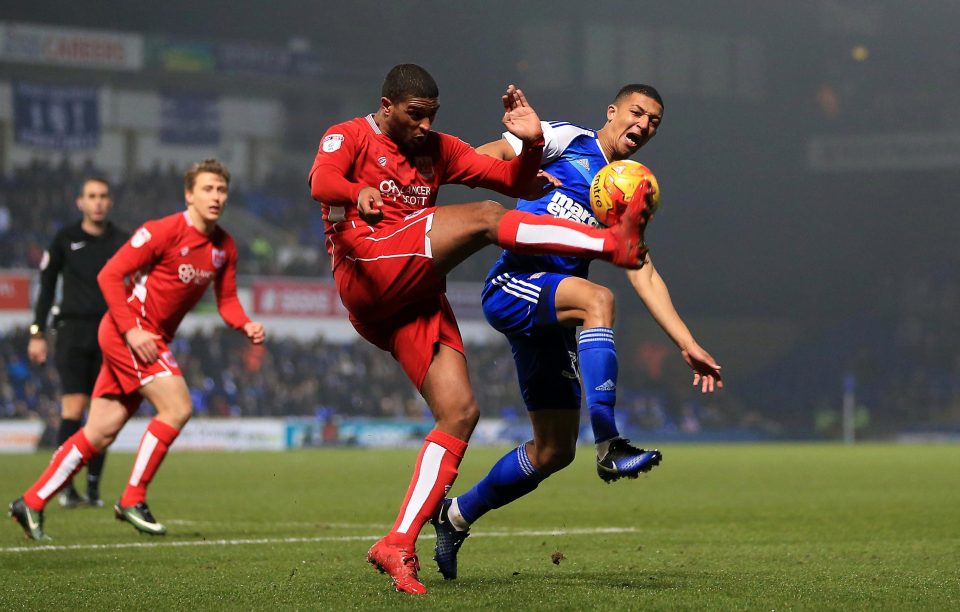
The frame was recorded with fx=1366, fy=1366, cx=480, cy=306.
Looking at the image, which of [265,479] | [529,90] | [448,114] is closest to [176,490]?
[265,479]

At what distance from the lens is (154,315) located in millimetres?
8484

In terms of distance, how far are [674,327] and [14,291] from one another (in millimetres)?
27770

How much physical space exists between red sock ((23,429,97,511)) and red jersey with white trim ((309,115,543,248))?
3249 mm

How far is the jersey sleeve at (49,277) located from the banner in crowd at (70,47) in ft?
98.7

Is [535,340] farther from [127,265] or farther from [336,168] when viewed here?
[127,265]

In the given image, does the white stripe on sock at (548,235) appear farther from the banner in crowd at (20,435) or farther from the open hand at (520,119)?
the banner in crowd at (20,435)

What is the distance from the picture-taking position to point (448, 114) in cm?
4222

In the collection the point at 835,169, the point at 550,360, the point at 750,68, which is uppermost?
the point at 750,68

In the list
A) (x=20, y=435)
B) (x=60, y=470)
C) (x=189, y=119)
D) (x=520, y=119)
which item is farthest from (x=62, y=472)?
(x=189, y=119)

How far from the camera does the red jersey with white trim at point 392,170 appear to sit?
17.4 ft

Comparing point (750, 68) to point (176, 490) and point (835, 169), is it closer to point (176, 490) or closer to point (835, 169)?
point (835, 169)

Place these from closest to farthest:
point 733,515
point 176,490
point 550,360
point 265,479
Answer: point 550,360, point 733,515, point 176,490, point 265,479

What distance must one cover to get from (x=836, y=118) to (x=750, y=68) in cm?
352

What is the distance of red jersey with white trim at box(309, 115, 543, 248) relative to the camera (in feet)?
17.4
